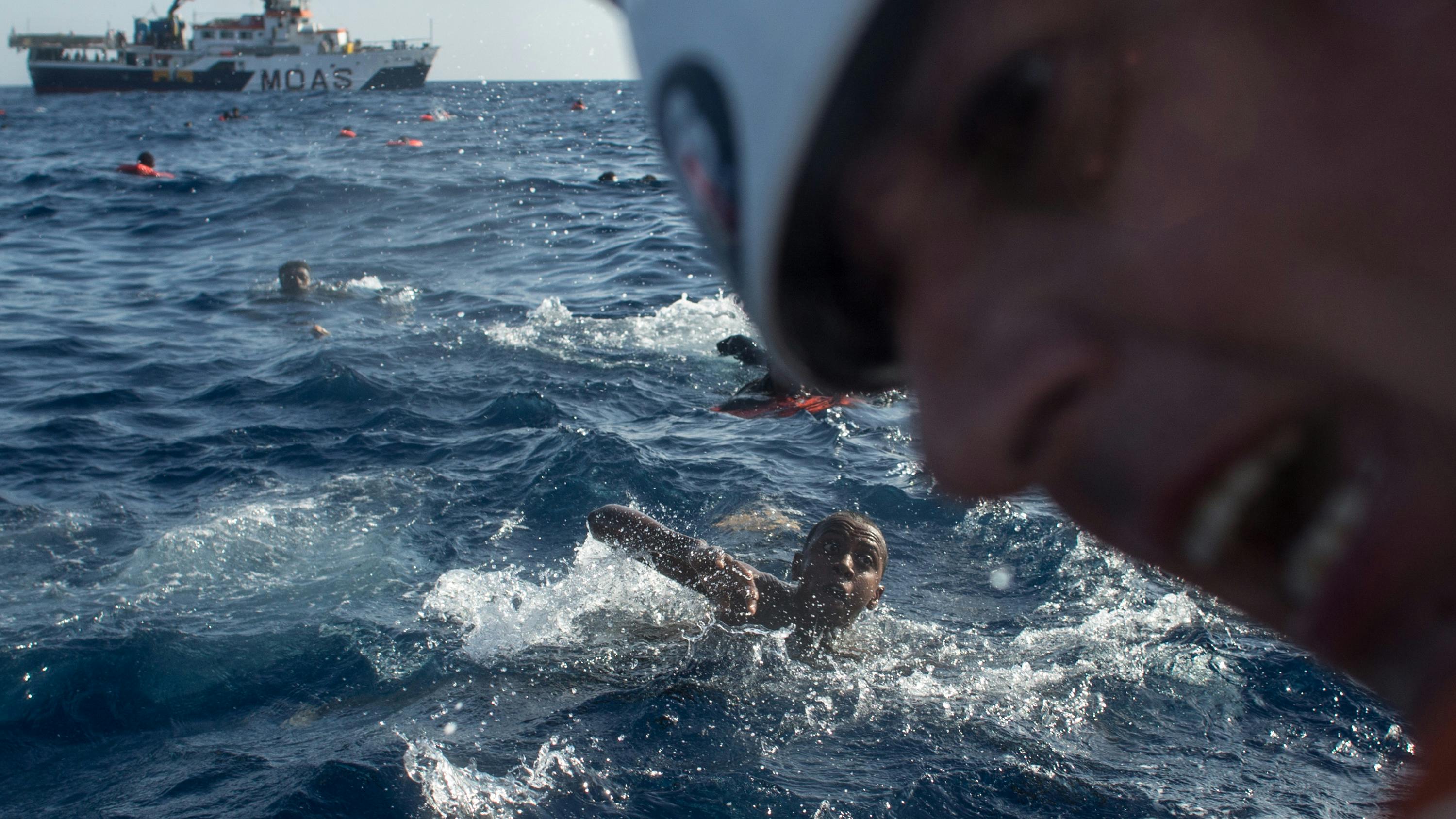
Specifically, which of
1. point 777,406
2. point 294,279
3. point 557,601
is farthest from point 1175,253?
point 294,279

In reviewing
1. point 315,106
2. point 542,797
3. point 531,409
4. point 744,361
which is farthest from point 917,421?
point 315,106

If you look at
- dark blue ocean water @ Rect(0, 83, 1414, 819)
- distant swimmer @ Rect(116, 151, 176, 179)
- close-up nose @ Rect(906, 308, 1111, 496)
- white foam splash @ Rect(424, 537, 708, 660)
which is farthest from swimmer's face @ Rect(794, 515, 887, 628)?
distant swimmer @ Rect(116, 151, 176, 179)

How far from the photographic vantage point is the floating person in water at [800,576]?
5.18 m

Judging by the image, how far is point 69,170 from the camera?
22094mm

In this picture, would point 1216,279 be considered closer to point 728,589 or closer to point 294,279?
point 728,589

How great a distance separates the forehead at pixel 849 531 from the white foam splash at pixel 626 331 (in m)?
5.27

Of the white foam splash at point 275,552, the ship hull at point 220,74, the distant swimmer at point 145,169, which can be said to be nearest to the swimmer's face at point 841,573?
the white foam splash at point 275,552

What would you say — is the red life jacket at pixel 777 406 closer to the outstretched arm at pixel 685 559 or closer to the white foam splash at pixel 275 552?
the white foam splash at pixel 275 552

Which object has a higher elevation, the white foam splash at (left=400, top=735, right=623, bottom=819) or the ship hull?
the ship hull

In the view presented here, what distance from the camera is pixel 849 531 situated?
5.22 metres

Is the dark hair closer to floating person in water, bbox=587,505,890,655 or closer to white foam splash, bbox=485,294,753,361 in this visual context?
floating person in water, bbox=587,505,890,655

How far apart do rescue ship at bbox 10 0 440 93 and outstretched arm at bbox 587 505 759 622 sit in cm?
6612

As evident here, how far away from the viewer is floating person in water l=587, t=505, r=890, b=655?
5.18m

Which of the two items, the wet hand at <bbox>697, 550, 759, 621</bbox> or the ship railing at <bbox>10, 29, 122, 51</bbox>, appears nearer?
the wet hand at <bbox>697, 550, 759, 621</bbox>
